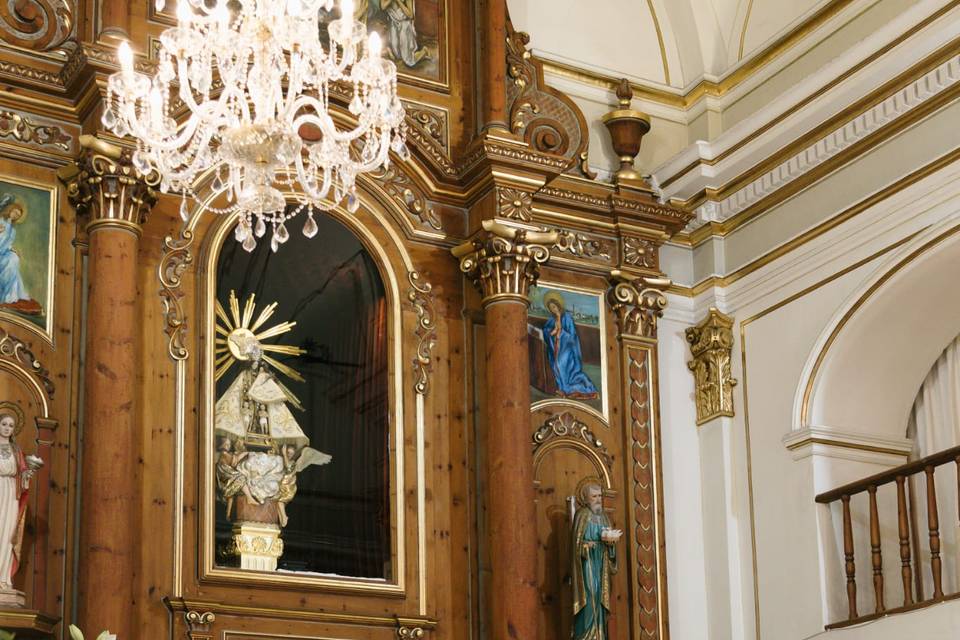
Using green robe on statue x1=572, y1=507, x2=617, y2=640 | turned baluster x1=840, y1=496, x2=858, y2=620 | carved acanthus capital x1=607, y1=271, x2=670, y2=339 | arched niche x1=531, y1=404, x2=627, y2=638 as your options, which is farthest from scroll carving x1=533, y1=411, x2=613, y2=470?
turned baluster x1=840, y1=496, x2=858, y2=620

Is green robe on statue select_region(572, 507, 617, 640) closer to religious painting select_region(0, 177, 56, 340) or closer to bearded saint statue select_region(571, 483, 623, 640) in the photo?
bearded saint statue select_region(571, 483, 623, 640)

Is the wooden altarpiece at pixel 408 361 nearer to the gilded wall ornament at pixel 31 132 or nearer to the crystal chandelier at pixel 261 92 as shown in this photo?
the gilded wall ornament at pixel 31 132

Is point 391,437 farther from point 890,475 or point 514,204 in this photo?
point 890,475

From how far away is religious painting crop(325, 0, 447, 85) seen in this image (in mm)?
11461

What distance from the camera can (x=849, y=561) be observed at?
10461 millimetres

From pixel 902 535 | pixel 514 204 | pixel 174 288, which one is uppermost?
pixel 514 204

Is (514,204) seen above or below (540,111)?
below

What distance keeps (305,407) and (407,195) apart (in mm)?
1694

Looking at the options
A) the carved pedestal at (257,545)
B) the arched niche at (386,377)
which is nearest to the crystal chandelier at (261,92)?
the arched niche at (386,377)

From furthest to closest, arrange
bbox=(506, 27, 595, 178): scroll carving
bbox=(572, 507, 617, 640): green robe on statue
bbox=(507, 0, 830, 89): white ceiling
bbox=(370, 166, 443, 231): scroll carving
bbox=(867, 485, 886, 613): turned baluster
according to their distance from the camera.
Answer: bbox=(507, 0, 830, 89): white ceiling, bbox=(506, 27, 595, 178): scroll carving, bbox=(370, 166, 443, 231): scroll carving, bbox=(572, 507, 617, 640): green robe on statue, bbox=(867, 485, 886, 613): turned baluster

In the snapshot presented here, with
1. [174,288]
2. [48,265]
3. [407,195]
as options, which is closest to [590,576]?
[407,195]

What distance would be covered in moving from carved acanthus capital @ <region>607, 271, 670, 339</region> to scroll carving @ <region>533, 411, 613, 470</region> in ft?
2.62

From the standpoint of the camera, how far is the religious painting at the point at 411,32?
11.5 meters

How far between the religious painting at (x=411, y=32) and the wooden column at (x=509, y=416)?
1330mm
